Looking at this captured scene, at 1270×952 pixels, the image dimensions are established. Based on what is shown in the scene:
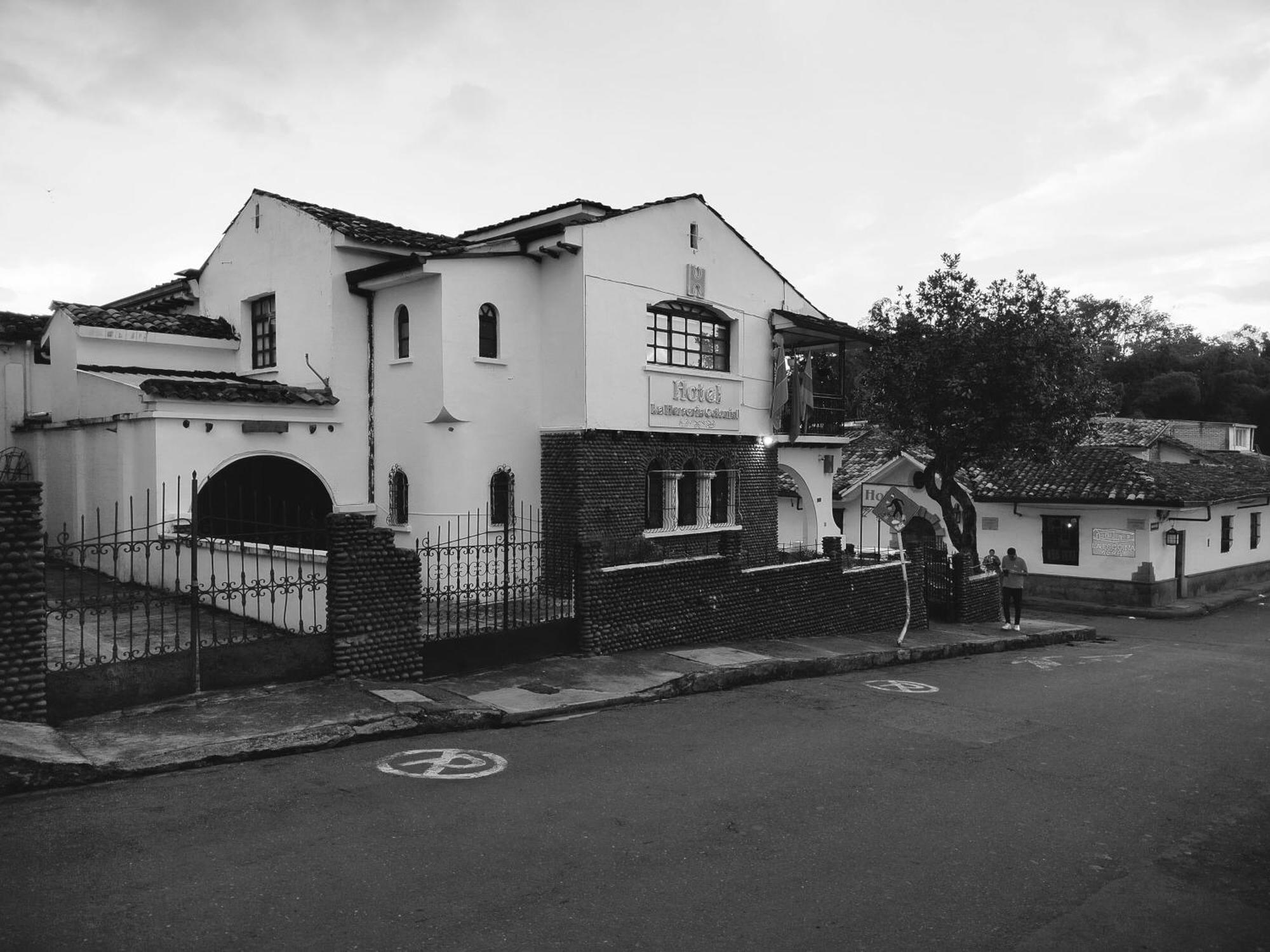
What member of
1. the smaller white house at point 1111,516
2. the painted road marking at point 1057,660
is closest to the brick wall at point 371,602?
the painted road marking at point 1057,660

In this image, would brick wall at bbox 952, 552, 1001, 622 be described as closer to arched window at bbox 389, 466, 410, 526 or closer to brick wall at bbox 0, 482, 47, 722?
arched window at bbox 389, 466, 410, 526

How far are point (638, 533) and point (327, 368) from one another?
7.16 metres

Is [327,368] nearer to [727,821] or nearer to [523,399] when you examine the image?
[523,399]

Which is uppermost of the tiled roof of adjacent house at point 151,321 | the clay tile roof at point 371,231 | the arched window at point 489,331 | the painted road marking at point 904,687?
the clay tile roof at point 371,231

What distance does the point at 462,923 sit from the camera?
5.23m

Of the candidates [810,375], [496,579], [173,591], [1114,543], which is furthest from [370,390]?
[1114,543]

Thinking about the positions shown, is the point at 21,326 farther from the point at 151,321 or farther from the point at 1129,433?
the point at 1129,433

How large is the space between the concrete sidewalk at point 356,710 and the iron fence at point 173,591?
73 cm

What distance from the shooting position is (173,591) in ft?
46.3

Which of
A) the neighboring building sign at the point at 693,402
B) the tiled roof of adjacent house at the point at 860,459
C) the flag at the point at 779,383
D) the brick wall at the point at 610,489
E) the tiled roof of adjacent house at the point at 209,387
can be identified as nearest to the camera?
the tiled roof of adjacent house at the point at 209,387

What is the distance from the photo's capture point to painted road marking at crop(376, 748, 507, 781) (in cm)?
802

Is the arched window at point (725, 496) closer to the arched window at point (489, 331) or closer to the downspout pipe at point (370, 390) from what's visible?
the arched window at point (489, 331)

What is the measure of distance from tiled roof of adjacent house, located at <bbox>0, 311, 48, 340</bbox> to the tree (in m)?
19.3

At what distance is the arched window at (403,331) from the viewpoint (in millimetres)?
18359
